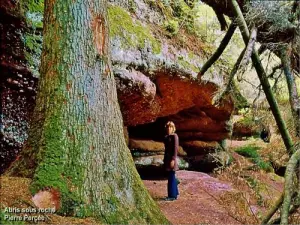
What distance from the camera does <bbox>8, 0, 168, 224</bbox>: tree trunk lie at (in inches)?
151

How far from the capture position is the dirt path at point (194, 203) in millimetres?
6743

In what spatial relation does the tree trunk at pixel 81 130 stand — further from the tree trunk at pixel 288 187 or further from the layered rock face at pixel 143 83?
the layered rock face at pixel 143 83

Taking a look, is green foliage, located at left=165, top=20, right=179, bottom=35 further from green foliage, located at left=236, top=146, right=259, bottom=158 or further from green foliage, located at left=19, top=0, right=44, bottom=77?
green foliage, located at left=236, top=146, right=259, bottom=158

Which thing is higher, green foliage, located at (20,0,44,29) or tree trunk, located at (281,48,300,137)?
green foliage, located at (20,0,44,29)

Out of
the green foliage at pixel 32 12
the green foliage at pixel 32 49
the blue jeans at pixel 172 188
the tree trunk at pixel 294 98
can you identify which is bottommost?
the blue jeans at pixel 172 188

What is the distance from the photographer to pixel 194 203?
26.6 feet

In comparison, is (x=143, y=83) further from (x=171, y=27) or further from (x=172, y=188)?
(x=172, y=188)

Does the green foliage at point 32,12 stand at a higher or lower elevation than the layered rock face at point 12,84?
higher

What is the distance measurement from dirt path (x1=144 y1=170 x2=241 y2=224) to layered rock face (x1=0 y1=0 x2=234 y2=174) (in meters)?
1.70

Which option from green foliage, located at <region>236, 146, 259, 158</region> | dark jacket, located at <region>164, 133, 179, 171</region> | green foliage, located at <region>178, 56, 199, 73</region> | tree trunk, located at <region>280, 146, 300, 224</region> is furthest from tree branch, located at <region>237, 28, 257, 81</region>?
green foliage, located at <region>236, 146, 259, 158</region>

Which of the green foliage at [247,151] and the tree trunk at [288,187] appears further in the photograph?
the green foliage at [247,151]

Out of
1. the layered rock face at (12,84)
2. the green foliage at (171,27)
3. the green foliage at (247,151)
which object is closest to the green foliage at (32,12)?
the layered rock face at (12,84)

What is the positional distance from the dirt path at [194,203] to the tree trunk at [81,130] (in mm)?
2507

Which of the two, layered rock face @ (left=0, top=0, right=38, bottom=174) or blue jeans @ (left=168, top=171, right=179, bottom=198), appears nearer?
layered rock face @ (left=0, top=0, right=38, bottom=174)
